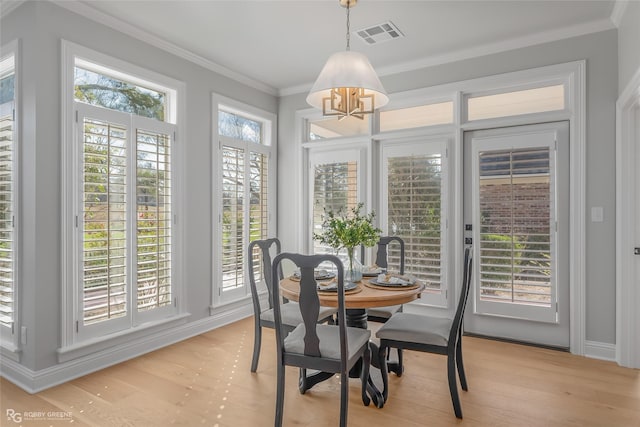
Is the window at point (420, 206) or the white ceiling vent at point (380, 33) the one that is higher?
the white ceiling vent at point (380, 33)

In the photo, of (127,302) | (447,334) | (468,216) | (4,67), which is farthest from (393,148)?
(4,67)

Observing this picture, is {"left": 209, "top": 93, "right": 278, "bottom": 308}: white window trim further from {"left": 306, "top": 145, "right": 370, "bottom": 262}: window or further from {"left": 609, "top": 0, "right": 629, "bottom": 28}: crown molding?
{"left": 609, "top": 0, "right": 629, "bottom": 28}: crown molding

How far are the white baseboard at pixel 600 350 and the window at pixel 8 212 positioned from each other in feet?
14.7

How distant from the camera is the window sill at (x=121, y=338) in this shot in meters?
2.81

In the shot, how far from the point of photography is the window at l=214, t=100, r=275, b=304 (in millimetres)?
4156

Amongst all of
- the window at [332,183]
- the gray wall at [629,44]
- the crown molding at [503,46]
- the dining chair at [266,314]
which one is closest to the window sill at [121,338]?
the dining chair at [266,314]

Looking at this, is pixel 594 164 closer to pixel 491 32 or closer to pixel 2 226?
pixel 491 32

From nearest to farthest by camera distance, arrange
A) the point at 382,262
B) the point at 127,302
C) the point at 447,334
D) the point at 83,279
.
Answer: the point at 447,334, the point at 83,279, the point at 127,302, the point at 382,262

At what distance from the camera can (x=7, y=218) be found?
2.84m

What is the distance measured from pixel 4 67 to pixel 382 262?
133 inches

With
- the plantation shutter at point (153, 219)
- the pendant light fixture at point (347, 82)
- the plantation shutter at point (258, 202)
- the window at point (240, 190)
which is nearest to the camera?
the pendant light fixture at point (347, 82)

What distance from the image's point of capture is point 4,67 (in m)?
2.95

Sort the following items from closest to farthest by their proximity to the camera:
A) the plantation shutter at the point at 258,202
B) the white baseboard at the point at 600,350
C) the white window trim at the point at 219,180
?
the white baseboard at the point at 600,350 → the white window trim at the point at 219,180 → the plantation shutter at the point at 258,202

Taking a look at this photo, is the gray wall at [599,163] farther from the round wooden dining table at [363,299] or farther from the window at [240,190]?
the window at [240,190]
